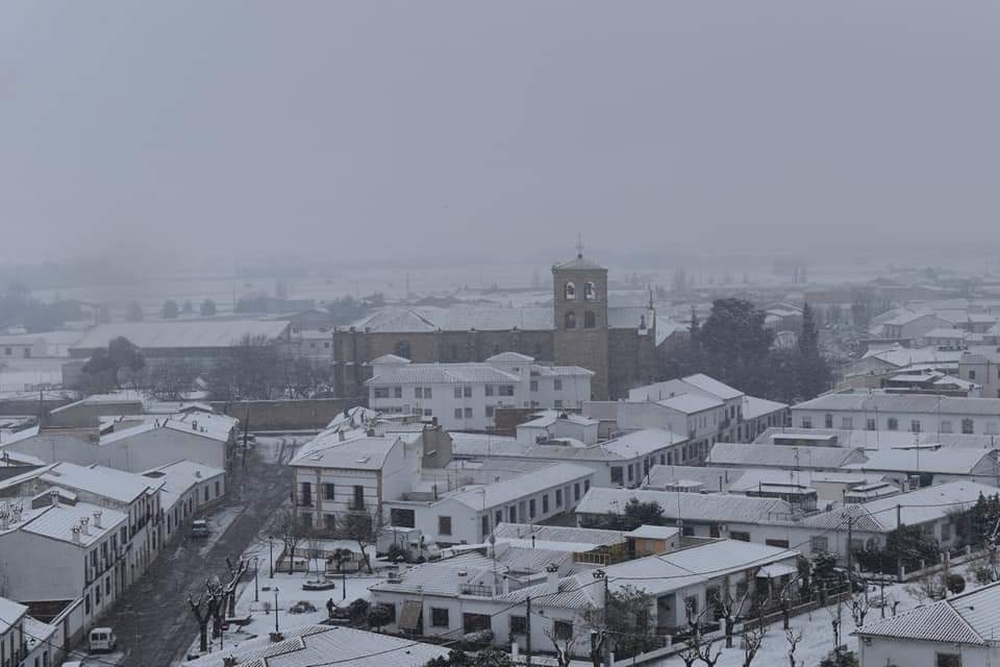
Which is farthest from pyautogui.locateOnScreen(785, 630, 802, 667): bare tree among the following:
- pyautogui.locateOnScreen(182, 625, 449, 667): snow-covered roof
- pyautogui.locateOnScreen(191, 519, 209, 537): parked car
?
pyautogui.locateOnScreen(191, 519, 209, 537): parked car

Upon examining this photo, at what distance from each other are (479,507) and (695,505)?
7.54 ft

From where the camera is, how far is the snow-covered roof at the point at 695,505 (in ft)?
50.7

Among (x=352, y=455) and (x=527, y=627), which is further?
(x=352, y=455)

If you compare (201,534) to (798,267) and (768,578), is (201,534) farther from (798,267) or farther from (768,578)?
(798,267)

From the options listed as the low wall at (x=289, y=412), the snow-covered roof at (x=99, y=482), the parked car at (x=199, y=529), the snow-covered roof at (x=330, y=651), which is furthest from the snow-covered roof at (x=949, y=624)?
the low wall at (x=289, y=412)

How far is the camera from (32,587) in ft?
42.5

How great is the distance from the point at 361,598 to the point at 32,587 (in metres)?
2.80

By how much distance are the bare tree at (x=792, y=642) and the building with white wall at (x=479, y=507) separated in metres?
4.90

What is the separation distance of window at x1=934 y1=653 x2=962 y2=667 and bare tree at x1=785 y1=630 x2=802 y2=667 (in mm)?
1004

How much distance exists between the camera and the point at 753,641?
10.9 metres

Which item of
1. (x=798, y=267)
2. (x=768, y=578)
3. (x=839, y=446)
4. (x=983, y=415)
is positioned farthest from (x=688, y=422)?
(x=798, y=267)

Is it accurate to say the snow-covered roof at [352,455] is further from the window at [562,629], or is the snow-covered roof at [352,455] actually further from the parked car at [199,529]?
the window at [562,629]

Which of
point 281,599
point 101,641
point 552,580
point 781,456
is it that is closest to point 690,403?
point 781,456

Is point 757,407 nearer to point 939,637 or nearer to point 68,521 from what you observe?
point 68,521
